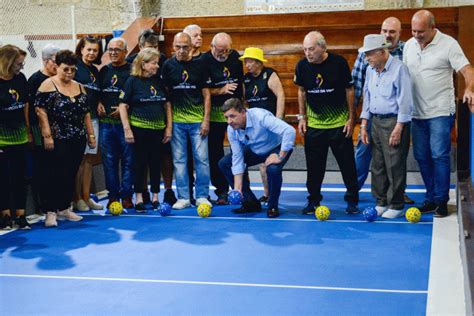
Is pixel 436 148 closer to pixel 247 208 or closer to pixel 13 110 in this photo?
pixel 247 208

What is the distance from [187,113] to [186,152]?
1.32 feet

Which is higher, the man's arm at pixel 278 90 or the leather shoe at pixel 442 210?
the man's arm at pixel 278 90

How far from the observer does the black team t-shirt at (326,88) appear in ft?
Answer: 21.3

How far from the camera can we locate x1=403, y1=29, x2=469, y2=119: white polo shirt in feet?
20.2

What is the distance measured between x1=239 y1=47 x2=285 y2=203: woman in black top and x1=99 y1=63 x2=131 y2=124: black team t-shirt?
117 cm

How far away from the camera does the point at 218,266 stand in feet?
16.6

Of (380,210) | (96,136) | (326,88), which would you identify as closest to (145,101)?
(96,136)

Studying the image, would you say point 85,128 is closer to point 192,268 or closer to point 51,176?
point 51,176

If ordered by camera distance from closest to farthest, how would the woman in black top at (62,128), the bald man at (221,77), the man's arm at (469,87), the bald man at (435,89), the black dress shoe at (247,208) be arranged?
the man's arm at (469,87)
the bald man at (435,89)
the woman in black top at (62,128)
the black dress shoe at (247,208)
the bald man at (221,77)

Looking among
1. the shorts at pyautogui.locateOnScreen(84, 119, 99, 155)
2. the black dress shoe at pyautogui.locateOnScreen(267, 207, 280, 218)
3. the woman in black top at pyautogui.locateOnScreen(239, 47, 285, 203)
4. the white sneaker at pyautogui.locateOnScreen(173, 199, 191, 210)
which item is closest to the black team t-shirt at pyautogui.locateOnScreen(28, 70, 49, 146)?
the shorts at pyautogui.locateOnScreen(84, 119, 99, 155)

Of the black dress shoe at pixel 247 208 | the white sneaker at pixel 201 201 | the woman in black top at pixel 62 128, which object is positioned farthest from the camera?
the white sneaker at pixel 201 201

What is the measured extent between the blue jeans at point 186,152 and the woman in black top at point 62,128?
0.87 m

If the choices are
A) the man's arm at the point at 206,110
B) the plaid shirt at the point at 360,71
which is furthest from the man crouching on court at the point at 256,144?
the plaid shirt at the point at 360,71

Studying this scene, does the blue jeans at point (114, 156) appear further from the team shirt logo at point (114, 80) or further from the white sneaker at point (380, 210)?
the white sneaker at point (380, 210)
